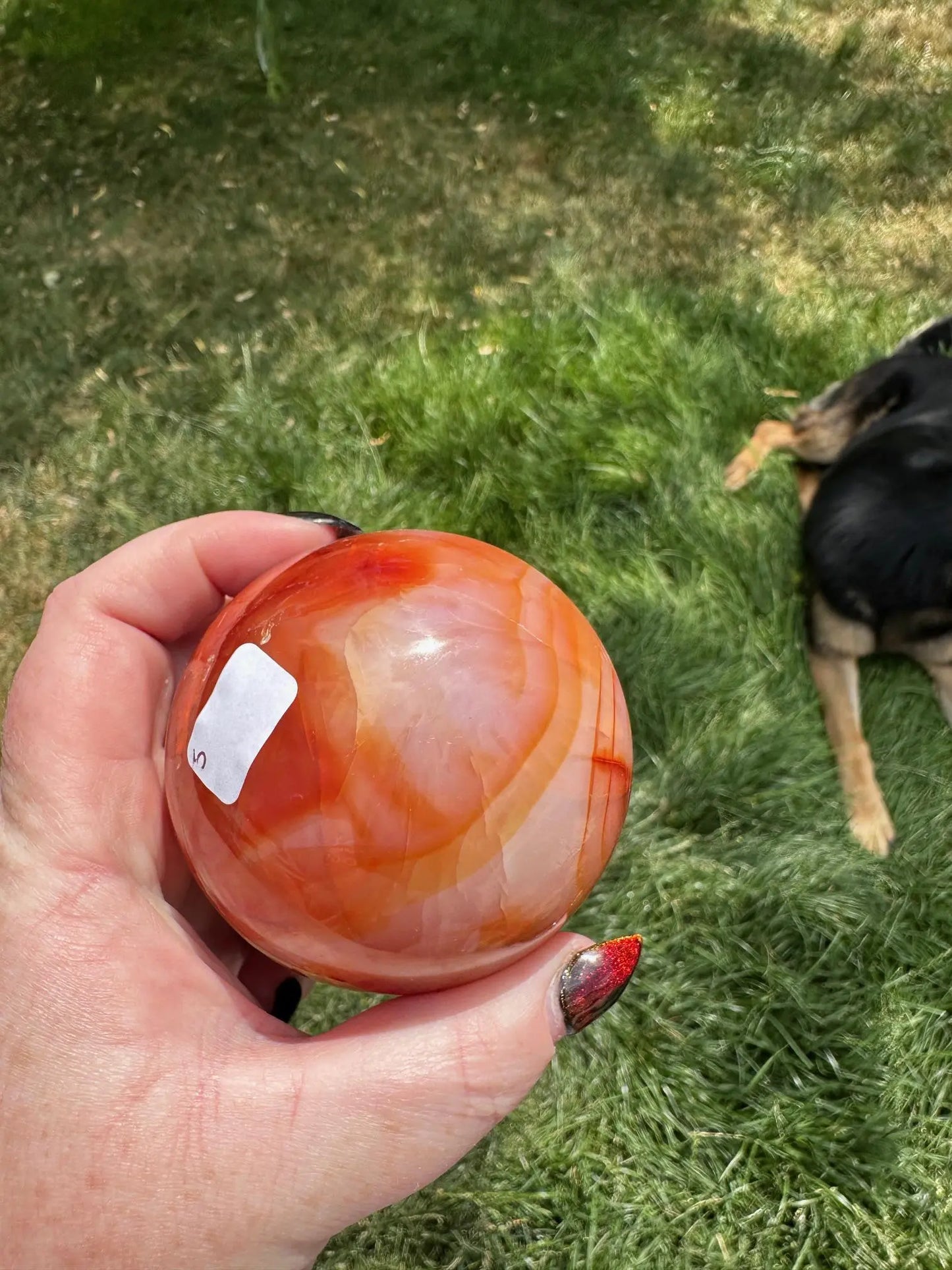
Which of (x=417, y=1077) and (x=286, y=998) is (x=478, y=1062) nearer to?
(x=417, y=1077)

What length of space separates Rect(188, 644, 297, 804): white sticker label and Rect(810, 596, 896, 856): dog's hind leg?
193cm

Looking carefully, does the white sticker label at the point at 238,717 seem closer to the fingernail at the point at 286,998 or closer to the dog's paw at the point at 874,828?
the fingernail at the point at 286,998

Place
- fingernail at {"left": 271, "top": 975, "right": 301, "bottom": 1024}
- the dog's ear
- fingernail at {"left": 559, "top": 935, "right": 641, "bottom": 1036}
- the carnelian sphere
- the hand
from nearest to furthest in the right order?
1. the carnelian sphere
2. the hand
3. fingernail at {"left": 559, "top": 935, "right": 641, "bottom": 1036}
4. fingernail at {"left": 271, "top": 975, "right": 301, "bottom": 1024}
5. the dog's ear

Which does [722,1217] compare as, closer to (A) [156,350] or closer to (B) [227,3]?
(A) [156,350]

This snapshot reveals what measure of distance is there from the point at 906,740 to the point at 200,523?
212 centimetres

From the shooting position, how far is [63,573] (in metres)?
2.92

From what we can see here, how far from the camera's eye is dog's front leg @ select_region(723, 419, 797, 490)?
2.99 m

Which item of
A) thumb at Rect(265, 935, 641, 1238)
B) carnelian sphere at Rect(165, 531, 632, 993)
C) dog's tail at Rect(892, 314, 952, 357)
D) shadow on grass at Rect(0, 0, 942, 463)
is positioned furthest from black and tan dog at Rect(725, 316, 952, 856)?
carnelian sphere at Rect(165, 531, 632, 993)

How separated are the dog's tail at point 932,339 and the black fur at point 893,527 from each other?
0.30 m

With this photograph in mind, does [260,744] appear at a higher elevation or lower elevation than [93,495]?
higher

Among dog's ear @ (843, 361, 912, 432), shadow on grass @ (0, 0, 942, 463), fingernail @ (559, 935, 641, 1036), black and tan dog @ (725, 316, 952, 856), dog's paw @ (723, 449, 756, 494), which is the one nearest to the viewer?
fingernail @ (559, 935, 641, 1036)

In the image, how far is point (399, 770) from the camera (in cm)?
103

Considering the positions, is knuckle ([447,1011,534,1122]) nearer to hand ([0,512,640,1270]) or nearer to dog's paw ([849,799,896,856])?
hand ([0,512,640,1270])

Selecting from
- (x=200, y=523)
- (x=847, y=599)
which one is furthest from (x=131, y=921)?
(x=847, y=599)
